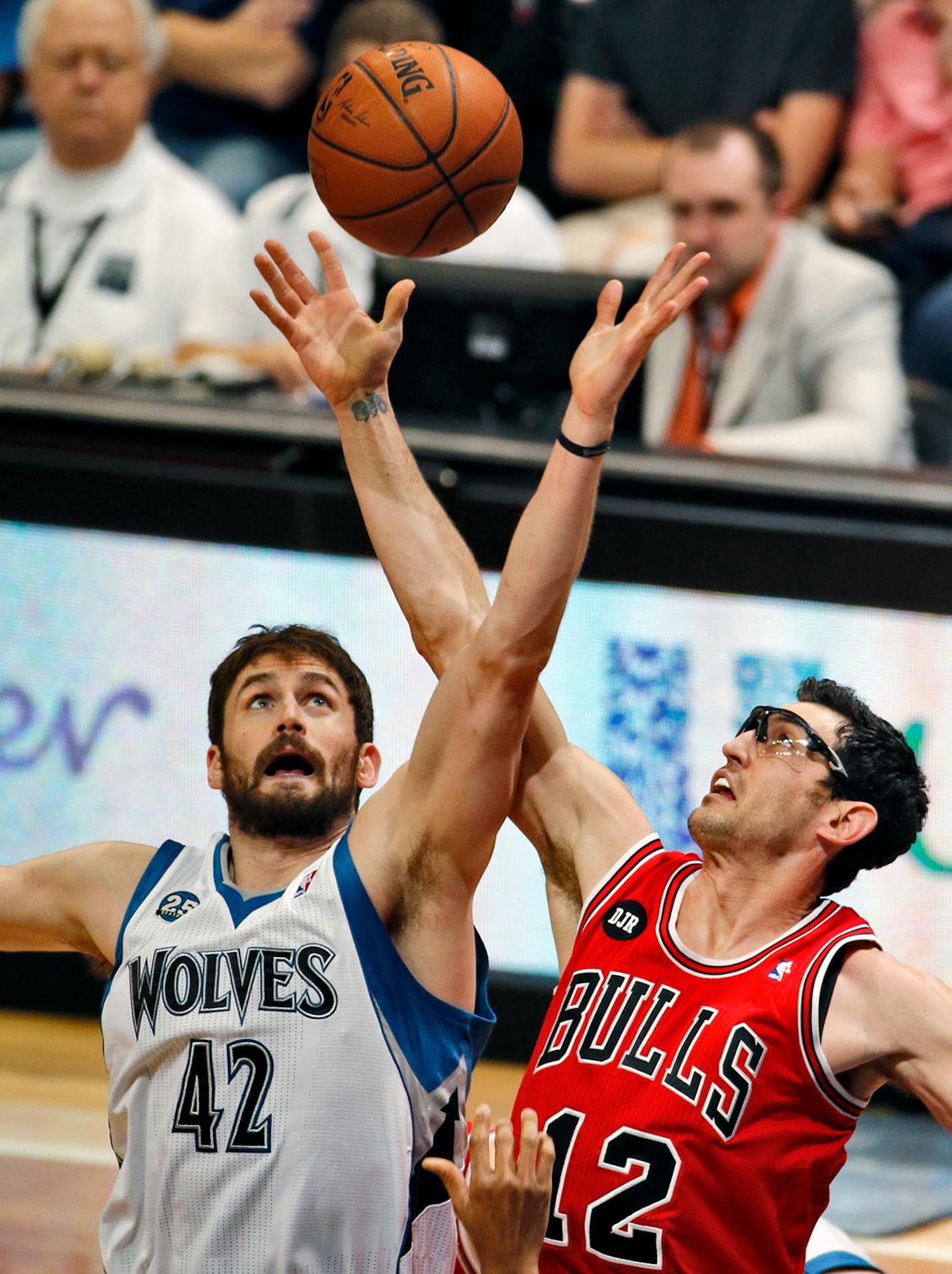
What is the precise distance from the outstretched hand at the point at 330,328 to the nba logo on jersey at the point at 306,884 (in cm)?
86

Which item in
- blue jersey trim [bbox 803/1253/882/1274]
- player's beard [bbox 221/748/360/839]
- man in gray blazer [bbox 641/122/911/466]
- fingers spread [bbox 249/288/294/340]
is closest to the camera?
player's beard [bbox 221/748/360/839]

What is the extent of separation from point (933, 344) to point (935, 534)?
162 cm

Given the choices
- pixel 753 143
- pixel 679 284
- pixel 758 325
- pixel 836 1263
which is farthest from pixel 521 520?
pixel 753 143

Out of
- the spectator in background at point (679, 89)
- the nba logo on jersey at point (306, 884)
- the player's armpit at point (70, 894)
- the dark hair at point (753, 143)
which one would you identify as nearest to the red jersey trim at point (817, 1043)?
the nba logo on jersey at point (306, 884)

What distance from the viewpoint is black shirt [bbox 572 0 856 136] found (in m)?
6.59

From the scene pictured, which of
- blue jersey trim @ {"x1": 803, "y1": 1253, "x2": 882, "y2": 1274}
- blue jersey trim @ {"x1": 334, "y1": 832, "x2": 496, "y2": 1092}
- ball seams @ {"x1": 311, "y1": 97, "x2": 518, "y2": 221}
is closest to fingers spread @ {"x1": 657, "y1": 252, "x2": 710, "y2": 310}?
ball seams @ {"x1": 311, "y1": 97, "x2": 518, "y2": 221}

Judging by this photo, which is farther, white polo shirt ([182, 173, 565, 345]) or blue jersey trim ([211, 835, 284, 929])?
white polo shirt ([182, 173, 565, 345])

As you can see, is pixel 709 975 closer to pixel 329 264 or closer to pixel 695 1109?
pixel 695 1109

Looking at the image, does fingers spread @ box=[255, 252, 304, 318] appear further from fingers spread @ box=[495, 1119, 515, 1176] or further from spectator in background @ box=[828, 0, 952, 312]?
spectator in background @ box=[828, 0, 952, 312]

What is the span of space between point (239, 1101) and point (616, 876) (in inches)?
32.9

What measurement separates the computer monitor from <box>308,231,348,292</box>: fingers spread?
6.20 ft

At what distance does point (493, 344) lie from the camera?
5.30 m

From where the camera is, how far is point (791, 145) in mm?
6625

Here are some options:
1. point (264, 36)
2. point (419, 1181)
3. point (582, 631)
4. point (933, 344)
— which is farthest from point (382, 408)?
point (264, 36)
